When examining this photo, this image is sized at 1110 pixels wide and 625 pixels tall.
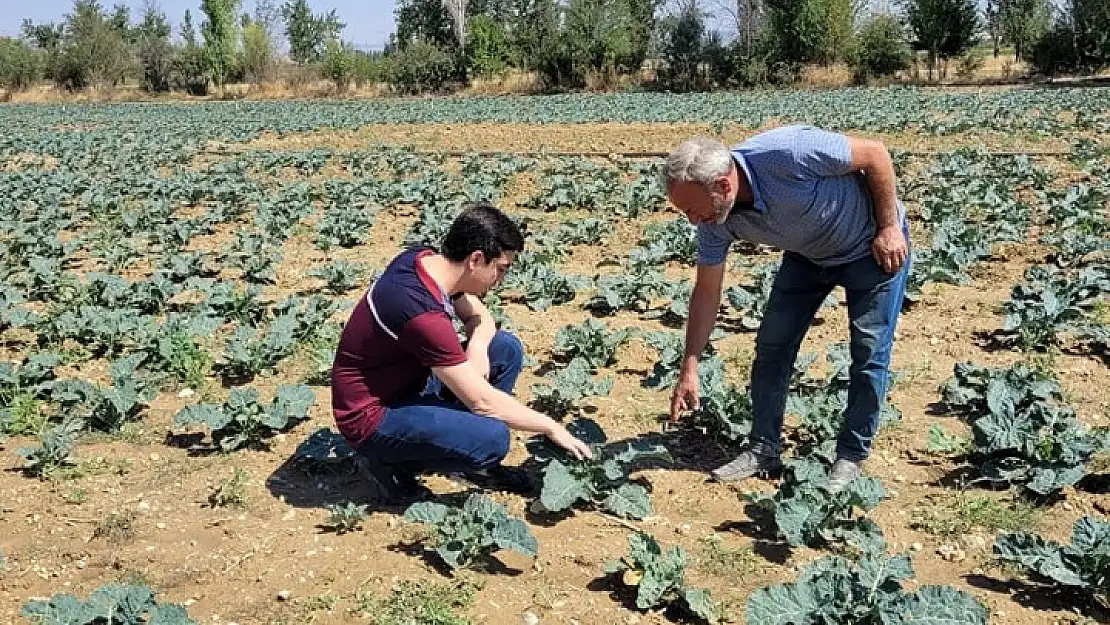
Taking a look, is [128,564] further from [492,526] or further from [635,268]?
[635,268]

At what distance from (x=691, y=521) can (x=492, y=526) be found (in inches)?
35.8

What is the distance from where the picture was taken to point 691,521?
4102mm

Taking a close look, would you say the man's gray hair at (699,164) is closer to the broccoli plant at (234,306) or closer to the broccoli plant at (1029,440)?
the broccoli plant at (1029,440)

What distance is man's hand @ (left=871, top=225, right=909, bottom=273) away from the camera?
3672 mm

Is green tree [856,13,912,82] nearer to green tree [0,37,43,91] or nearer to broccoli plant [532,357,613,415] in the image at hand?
broccoli plant [532,357,613,415]

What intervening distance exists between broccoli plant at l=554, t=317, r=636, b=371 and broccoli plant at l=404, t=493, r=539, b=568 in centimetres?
235

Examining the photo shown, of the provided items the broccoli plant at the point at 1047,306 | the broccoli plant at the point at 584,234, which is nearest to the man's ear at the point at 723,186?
the broccoli plant at the point at 1047,306

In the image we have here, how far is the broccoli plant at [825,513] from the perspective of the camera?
3.69 m

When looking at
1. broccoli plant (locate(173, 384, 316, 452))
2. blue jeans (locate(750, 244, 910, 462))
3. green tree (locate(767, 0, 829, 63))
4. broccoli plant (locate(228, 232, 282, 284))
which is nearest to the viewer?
blue jeans (locate(750, 244, 910, 462))

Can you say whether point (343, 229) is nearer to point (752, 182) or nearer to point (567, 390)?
point (567, 390)

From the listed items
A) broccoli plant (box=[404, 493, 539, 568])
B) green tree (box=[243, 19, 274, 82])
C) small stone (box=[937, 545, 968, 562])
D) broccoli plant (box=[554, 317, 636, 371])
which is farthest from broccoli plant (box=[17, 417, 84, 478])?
green tree (box=[243, 19, 274, 82])

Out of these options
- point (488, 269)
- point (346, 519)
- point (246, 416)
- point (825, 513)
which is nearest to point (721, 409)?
point (825, 513)

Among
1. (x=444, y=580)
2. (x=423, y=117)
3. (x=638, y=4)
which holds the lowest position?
(x=444, y=580)

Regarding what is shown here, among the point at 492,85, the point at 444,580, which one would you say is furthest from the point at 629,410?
the point at 492,85
